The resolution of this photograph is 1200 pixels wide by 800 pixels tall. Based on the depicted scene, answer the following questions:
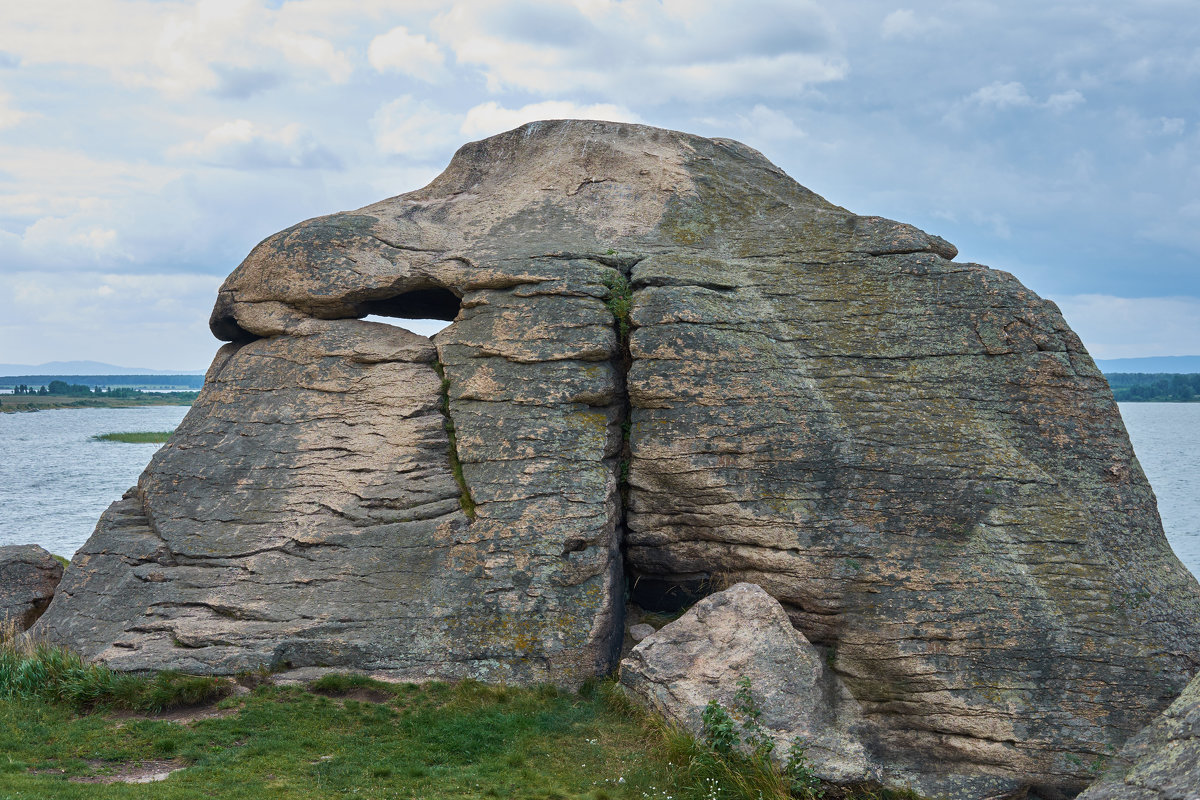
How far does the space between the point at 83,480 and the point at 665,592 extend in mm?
69423

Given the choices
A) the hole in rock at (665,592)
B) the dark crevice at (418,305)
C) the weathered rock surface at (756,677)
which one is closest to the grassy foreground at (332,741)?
the weathered rock surface at (756,677)

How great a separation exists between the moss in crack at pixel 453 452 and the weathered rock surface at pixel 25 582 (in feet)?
27.2

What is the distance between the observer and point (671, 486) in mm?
15188

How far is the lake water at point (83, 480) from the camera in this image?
45.1 meters

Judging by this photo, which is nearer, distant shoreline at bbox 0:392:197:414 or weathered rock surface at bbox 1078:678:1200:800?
weathered rock surface at bbox 1078:678:1200:800

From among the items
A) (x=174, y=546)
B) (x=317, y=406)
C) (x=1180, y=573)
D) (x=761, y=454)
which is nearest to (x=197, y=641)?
(x=174, y=546)

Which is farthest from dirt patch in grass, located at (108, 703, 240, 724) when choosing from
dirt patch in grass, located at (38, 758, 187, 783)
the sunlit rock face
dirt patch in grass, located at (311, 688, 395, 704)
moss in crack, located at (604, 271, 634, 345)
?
moss in crack, located at (604, 271, 634, 345)

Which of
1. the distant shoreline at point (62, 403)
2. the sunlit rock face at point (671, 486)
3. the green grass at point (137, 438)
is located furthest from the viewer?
the distant shoreline at point (62, 403)

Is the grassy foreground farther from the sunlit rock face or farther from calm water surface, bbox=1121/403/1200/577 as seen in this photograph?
calm water surface, bbox=1121/403/1200/577

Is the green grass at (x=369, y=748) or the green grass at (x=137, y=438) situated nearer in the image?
the green grass at (x=369, y=748)

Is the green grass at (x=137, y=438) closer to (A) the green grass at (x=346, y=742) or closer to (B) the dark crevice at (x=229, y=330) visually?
(B) the dark crevice at (x=229, y=330)

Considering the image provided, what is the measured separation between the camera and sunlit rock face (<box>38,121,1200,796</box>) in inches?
520

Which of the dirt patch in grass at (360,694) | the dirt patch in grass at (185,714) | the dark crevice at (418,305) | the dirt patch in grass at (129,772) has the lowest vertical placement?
the dirt patch in grass at (129,772)

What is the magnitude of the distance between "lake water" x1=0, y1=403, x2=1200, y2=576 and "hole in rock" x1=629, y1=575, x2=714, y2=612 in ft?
75.4
